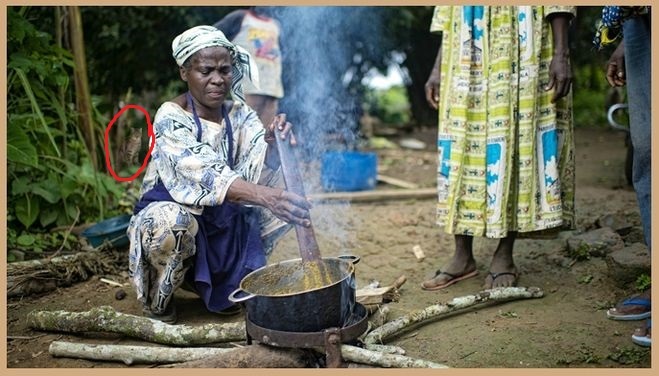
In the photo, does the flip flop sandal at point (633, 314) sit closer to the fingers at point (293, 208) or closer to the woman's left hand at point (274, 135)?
the fingers at point (293, 208)

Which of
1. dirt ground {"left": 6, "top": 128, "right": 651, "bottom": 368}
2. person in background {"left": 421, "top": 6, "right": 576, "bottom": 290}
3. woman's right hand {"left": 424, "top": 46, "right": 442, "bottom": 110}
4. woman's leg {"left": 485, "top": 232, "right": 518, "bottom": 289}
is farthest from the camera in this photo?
woman's right hand {"left": 424, "top": 46, "right": 442, "bottom": 110}

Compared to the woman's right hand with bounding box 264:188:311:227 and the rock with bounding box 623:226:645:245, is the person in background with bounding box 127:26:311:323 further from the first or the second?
the rock with bounding box 623:226:645:245

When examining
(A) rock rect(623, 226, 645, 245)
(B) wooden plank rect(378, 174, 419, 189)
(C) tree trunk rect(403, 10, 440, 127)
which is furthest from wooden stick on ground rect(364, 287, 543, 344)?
(C) tree trunk rect(403, 10, 440, 127)

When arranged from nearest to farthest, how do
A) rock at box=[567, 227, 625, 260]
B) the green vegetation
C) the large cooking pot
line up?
the large cooking pot → rock at box=[567, 227, 625, 260] → the green vegetation

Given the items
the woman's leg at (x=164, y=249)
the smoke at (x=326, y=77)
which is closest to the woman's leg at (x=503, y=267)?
the smoke at (x=326, y=77)

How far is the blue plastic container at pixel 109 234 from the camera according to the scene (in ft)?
14.1

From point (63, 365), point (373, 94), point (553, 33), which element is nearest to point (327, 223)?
point (553, 33)

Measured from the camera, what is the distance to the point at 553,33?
11.8 ft

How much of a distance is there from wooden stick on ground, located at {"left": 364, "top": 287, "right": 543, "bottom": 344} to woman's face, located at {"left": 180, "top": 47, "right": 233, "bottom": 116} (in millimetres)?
1298

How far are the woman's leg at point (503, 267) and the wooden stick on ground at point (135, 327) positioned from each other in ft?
4.92

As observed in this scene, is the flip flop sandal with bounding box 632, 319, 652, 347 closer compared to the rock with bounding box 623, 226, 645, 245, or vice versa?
the flip flop sandal with bounding box 632, 319, 652, 347

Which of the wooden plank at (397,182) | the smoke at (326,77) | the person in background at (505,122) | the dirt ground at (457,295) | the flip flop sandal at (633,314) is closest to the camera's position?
the dirt ground at (457,295)

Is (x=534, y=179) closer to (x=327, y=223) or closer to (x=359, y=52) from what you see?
(x=327, y=223)

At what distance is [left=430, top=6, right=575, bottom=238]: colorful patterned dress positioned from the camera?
3602mm
